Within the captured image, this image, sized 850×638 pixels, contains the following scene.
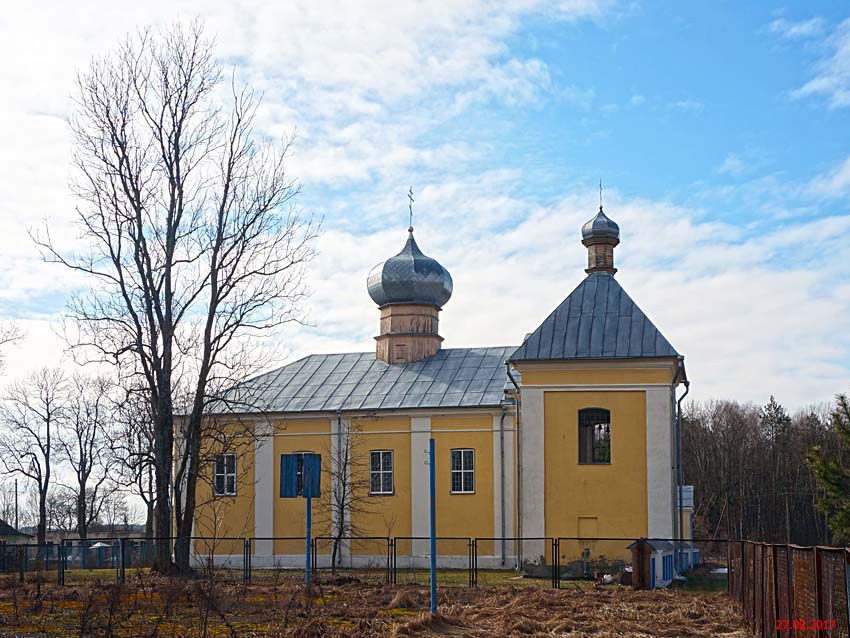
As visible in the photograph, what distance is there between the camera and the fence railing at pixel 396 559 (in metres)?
22.2

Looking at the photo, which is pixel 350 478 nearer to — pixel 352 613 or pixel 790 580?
pixel 352 613

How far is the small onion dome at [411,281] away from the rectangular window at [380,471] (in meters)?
6.01

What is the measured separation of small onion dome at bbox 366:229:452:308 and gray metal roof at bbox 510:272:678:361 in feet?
23.3

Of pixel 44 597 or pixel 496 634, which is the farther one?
pixel 44 597

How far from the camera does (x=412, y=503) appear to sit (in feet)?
98.6

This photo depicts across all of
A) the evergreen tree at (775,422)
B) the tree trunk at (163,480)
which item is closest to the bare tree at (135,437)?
the tree trunk at (163,480)

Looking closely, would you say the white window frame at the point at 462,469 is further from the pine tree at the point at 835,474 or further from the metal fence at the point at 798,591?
the metal fence at the point at 798,591

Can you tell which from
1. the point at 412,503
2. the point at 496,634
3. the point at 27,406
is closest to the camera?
the point at 496,634

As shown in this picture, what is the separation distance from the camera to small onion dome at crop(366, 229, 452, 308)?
34.3m

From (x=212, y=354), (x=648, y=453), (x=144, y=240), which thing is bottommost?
(x=648, y=453)

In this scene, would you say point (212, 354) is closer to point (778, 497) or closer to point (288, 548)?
point (288, 548)

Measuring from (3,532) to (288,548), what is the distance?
17.3 metres

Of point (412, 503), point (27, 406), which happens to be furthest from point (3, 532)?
point (412, 503)

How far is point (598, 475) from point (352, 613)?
13.1 metres
